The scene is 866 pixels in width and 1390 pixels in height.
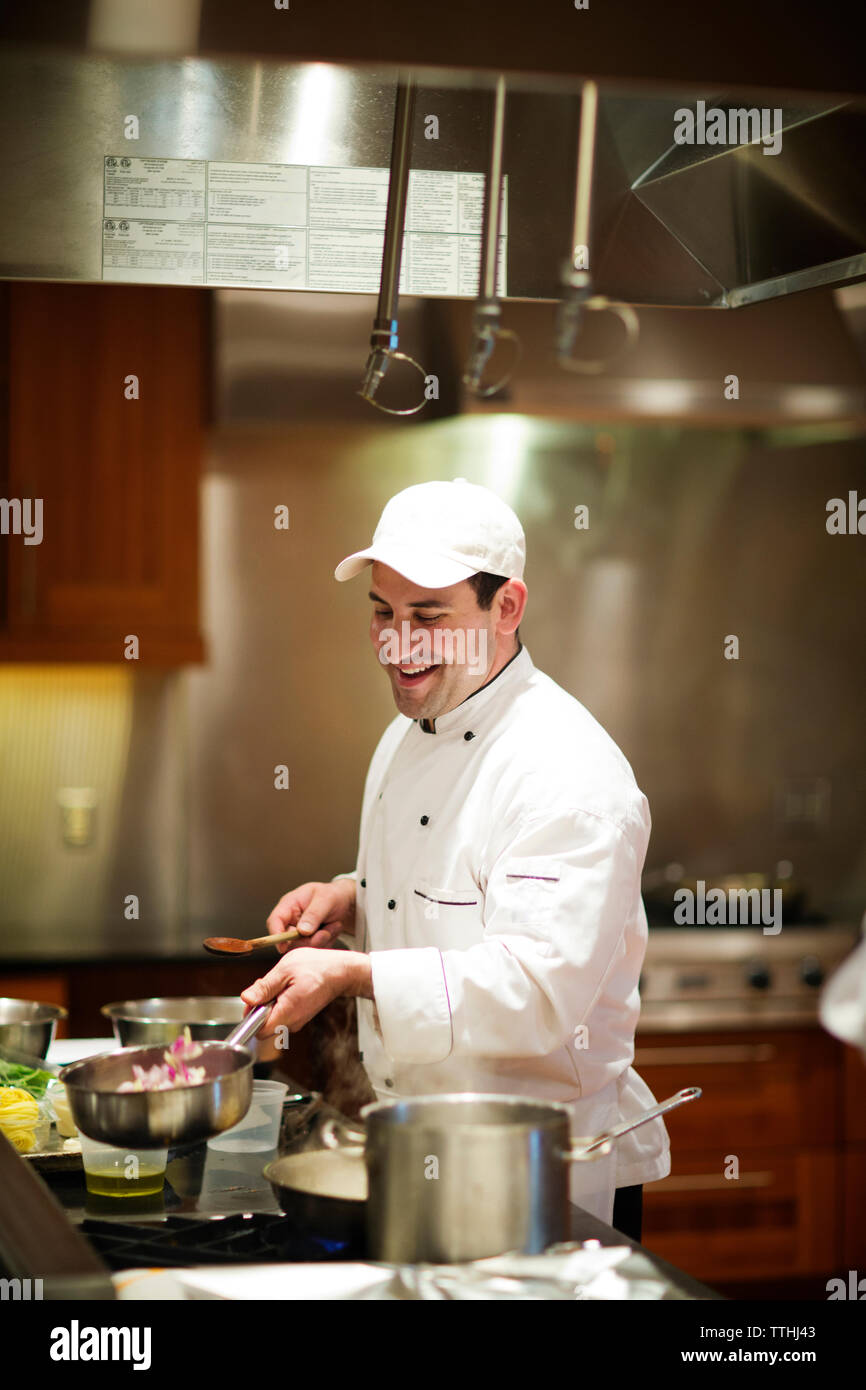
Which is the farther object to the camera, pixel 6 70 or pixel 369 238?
pixel 369 238

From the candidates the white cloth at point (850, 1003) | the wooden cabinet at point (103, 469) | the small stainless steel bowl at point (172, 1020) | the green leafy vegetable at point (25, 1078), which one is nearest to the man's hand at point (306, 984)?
the small stainless steel bowl at point (172, 1020)

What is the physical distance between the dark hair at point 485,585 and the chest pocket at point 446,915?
1.03 feet

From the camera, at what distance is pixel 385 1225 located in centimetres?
100

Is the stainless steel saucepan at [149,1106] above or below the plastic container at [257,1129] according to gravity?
above

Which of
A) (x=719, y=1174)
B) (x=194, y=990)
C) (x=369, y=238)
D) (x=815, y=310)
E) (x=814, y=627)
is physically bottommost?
(x=719, y=1174)

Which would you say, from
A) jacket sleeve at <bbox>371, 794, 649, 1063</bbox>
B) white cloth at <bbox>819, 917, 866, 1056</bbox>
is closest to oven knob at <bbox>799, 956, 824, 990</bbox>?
jacket sleeve at <bbox>371, 794, 649, 1063</bbox>

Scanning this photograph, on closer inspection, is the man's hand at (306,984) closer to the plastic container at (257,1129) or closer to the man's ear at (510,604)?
the plastic container at (257,1129)

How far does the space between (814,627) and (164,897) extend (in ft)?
5.46

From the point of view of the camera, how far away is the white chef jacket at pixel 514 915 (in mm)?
1351

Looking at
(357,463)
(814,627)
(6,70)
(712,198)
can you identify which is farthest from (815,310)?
(6,70)

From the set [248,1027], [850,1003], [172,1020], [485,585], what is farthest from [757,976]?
[850,1003]

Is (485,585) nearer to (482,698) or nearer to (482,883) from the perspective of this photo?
(482,698)
